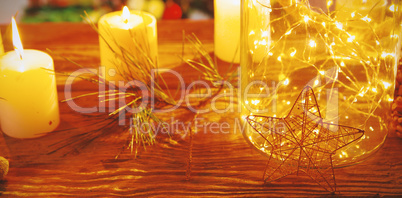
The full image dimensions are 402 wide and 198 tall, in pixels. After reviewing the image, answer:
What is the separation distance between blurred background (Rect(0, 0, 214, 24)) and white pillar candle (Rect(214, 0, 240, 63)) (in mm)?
500

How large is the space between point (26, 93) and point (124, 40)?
0.19 meters

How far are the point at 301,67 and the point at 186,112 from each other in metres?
0.19

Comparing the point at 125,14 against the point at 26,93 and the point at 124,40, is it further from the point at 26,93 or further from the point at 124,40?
the point at 26,93

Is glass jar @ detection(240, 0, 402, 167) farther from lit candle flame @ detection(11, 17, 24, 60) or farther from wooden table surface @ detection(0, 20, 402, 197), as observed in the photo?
lit candle flame @ detection(11, 17, 24, 60)

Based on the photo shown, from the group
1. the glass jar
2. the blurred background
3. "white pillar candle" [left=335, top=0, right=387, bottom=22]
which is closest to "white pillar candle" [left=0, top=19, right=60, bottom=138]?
the glass jar

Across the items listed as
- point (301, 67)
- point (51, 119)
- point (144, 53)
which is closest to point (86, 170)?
point (51, 119)

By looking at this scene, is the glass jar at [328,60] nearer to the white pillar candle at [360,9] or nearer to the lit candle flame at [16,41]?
the white pillar candle at [360,9]

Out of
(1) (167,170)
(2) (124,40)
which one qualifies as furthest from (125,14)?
(1) (167,170)

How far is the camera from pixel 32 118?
0.66m

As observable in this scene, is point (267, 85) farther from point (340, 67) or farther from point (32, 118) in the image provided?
point (32, 118)

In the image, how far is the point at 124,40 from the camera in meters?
0.76

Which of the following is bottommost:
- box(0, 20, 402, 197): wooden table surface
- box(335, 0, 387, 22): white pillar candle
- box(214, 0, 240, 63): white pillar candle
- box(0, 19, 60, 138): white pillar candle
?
box(0, 20, 402, 197): wooden table surface

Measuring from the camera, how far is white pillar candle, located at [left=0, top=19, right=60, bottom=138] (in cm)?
63

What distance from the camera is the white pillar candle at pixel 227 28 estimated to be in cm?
82
